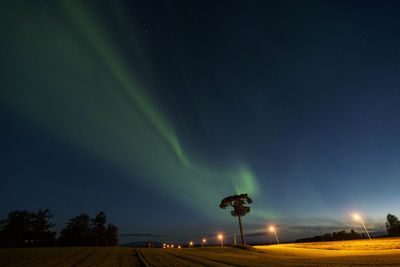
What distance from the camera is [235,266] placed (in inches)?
704

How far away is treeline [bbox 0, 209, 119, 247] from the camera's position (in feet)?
256

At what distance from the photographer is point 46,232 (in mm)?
84875

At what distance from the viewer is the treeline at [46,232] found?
78062mm

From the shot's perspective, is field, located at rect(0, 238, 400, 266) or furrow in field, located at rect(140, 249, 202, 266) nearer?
field, located at rect(0, 238, 400, 266)

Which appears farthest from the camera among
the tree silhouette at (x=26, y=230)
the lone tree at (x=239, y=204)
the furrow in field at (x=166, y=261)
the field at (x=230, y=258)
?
the tree silhouette at (x=26, y=230)

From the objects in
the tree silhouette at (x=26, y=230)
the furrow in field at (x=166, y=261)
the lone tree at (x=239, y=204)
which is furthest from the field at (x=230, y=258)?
the tree silhouette at (x=26, y=230)

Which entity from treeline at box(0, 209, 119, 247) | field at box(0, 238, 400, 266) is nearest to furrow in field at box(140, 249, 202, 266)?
field at box(0, 238, 400, 266)

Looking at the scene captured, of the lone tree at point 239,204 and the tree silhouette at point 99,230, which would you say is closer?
the lone tree at point 239,204

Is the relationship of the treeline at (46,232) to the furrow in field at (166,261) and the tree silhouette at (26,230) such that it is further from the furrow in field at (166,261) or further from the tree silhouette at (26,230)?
the furrow in field at (166,261)

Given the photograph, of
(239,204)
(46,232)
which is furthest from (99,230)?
(239,204)

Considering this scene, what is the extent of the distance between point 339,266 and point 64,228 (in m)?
110

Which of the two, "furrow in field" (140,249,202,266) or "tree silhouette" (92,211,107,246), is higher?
"tree silhouette" (92,211,107,246)

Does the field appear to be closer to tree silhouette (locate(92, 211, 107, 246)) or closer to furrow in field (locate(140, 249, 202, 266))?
furrow in field (locate(140, 249, 202, 266))

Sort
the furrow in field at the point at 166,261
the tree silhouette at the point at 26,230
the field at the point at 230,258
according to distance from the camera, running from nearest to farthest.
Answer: the field at the point at 230,258, the furrow in field at the point at 166,261, the tree silhouette at the point at 26,230
